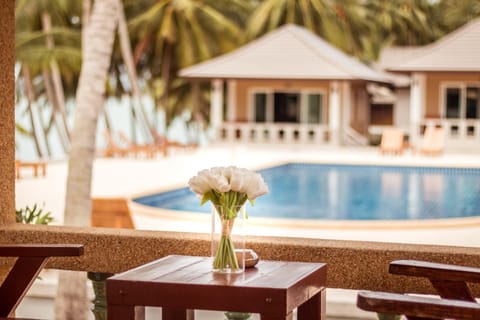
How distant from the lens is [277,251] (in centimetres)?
422

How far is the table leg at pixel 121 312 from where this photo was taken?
3.39 m

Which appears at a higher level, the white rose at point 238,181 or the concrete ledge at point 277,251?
the white rose at point 238,181

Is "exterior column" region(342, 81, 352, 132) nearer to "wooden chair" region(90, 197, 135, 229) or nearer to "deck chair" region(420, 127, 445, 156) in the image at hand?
"deck chair" region(420, 127, 445, 156)

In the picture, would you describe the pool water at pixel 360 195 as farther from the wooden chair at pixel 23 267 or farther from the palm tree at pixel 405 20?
the palm tree at pixel 405 20

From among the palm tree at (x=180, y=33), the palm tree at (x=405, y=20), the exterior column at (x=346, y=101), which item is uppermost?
the palm tree at (x=405, y=20)

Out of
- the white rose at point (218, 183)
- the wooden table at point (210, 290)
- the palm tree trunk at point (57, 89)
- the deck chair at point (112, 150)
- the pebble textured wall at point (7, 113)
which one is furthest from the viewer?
the palm tree trunk at point (57, 89)

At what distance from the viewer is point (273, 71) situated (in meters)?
29.2

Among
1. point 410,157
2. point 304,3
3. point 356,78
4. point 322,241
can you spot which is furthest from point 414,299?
point 304,3

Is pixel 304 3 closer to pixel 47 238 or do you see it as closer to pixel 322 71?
pixel 322 71

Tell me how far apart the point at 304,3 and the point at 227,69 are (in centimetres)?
853

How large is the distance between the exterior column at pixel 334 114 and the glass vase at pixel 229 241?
24.7 m

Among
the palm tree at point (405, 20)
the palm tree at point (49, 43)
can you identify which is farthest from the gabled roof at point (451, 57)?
the palm tree at point (405, 20)

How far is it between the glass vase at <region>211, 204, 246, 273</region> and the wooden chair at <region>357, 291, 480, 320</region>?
63 centimetres

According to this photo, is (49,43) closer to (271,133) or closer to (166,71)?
(166,71)
